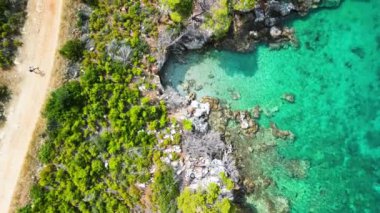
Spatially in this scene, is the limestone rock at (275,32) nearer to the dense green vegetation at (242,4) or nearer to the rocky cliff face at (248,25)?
the rocky cliff face at (248,25)

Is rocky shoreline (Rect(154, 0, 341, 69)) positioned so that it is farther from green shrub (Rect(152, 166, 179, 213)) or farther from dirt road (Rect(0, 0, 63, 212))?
dirt road (Rect(0, 0, 63, 212))

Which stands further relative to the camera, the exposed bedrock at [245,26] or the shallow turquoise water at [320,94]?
the shallow turquoise water at [320,94]

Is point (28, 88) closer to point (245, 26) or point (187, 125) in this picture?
point (187, 125)

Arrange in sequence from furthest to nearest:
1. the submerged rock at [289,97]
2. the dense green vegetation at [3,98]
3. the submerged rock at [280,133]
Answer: the submerged rock at [289,97] < the submerged rock at [280,133] < the dense green vegetation at [3,98]

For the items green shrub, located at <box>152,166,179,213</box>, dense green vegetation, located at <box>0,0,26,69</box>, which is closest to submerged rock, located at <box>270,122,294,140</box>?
green shrub, located at <box>152,166,179,213</box>

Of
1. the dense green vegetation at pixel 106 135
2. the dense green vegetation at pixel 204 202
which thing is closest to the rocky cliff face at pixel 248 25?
the dense green vegetation at pixel 106 135

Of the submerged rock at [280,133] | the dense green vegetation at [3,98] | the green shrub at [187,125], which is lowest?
the submerged rock at [280,133]

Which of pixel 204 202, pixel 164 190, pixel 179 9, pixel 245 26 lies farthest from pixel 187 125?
pixel 245 26
